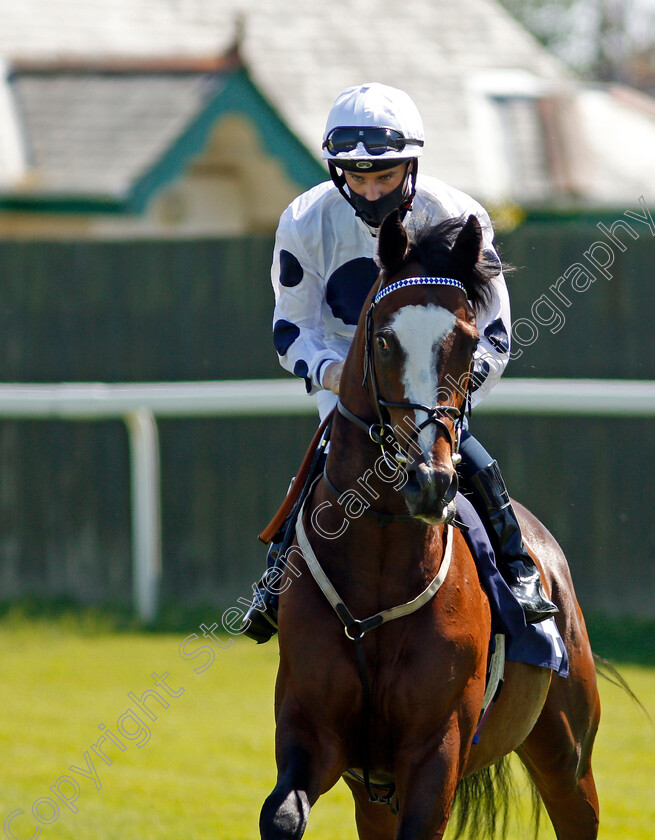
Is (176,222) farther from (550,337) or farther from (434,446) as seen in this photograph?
(434,446)

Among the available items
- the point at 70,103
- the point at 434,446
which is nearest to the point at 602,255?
the point at 434,446

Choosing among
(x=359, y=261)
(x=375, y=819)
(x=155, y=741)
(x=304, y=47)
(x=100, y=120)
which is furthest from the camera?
(x=304, y=47)

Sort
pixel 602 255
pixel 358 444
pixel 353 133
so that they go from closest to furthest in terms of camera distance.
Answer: pixel 358 444, pixel 353 133, pixel 602 255

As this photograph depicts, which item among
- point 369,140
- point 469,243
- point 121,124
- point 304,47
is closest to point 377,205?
point 369,140

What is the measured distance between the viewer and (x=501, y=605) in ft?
12.1

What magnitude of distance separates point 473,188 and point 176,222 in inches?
117

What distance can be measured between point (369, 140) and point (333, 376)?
656 millimetres

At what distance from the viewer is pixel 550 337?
8.29 metres

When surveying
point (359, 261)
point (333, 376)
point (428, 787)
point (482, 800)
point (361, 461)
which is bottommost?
point (482, 800)

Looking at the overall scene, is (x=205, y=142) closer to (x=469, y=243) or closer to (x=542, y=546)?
(x=542, y=546)

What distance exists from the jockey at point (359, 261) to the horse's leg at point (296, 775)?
46cm

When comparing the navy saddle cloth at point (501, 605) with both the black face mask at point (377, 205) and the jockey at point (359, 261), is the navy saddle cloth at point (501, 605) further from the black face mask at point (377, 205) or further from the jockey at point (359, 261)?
the black face mask at point (377, 205)

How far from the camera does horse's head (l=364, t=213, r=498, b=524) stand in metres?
2.96

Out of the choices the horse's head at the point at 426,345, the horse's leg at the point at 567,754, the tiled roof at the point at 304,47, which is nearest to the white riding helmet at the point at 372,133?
the horse's head at the point at 426,345
